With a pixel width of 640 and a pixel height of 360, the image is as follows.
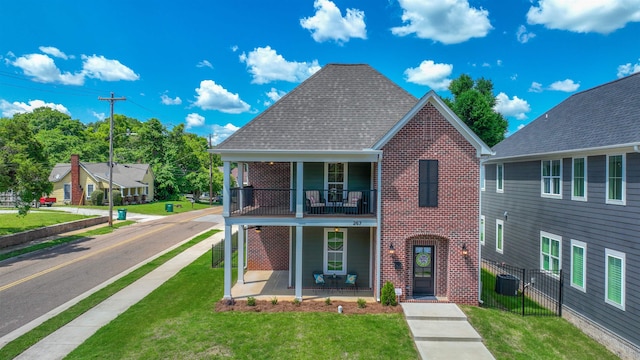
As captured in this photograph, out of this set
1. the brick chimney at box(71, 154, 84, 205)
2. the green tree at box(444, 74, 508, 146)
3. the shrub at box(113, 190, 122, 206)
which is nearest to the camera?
the green tree at box(444, 74, 508, 146)

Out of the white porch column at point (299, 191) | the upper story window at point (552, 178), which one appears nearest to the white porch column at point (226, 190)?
the white porch column at point (299, 191)

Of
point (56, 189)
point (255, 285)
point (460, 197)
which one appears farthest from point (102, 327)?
point (56, 189)

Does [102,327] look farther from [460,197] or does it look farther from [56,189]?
[56,189]

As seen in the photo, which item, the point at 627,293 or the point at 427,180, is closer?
the point at 627,293

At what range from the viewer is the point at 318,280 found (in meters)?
11.8

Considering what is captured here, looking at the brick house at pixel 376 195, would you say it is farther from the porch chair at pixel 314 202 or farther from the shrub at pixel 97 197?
the shrub at pixel 97 197

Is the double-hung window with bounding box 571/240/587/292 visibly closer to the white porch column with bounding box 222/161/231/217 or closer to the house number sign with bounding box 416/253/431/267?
the house number sign with bounding box 416/253/431/267

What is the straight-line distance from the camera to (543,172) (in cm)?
1286

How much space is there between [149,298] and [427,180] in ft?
35.0

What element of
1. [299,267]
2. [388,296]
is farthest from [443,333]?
[299,267]

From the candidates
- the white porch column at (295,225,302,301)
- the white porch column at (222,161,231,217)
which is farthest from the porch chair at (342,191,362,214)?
Answer: the white porch column at (222,161,231,217)

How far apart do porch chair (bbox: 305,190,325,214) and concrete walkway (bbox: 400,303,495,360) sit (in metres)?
4.43

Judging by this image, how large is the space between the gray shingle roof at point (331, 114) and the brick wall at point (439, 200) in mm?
1541

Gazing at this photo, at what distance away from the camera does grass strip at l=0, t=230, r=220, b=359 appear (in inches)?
312
